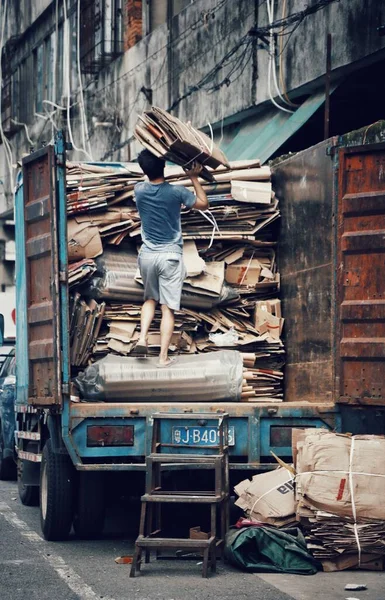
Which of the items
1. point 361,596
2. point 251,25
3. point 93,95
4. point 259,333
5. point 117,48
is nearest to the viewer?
point 361,596

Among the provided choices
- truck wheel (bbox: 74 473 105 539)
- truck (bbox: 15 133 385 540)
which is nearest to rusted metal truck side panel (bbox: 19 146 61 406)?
truck (bbox: 15 133 385 540)

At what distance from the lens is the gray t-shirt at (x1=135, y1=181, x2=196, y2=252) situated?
9656 millimetres

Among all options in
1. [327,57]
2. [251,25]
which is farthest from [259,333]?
[251,25]

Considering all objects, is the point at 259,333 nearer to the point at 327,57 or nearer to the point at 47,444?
the point at 47,444

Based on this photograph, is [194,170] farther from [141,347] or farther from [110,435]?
[110,435]

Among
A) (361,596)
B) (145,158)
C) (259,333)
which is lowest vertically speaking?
(361,596)

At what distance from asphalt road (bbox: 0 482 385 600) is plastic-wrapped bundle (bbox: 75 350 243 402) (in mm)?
1174

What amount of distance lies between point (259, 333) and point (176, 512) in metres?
1.84

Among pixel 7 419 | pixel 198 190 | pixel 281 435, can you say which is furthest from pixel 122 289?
pixel 7 419

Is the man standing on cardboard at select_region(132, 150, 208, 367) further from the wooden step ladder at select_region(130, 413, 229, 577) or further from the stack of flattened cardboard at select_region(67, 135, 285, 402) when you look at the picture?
the wooden step ladder at select_region(130, 413, 229, 577)

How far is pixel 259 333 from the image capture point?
10164mm

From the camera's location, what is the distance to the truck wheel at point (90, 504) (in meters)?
9.51

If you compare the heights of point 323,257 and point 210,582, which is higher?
point 323,257

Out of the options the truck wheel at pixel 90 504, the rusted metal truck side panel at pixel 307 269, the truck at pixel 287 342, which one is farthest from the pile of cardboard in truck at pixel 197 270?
the truck wheel at pixel 90 504
